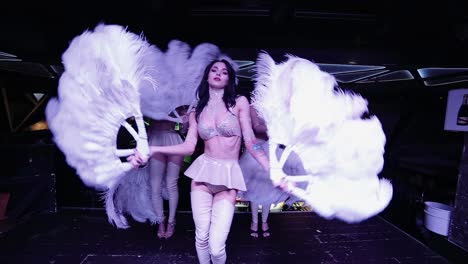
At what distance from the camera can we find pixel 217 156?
199 centimetres

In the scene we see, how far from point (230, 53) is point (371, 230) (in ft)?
9.92

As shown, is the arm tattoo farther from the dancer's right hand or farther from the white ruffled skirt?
the dancer's right hand

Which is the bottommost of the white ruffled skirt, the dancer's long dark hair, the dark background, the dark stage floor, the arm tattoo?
the dark stage floor

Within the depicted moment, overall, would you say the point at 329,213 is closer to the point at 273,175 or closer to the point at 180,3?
the point at 273,175

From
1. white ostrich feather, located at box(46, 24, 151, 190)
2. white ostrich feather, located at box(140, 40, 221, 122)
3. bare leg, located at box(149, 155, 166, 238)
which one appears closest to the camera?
white ostrich feather, located at box(46, 24, 151, 190)

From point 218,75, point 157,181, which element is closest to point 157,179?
point 157,181

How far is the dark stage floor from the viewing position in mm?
2711

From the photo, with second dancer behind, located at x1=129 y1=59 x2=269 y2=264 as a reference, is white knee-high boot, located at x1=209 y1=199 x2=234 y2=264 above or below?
below

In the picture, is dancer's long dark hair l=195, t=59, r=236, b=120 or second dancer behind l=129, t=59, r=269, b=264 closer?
second dancer behind l=129, t=59, r=269, b=264

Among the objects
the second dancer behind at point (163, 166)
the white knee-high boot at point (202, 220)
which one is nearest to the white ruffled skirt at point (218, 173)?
Answer: the white knee-high boot at point (202, 220)

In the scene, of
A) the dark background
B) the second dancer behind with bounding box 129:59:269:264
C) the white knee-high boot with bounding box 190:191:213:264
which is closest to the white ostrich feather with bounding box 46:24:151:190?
the second dancer behind with bounding box 129:59:269:264

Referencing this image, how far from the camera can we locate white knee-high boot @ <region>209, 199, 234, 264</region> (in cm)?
183

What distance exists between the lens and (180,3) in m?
3.28

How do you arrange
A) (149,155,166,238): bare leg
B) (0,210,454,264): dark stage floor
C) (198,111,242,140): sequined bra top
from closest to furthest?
(198,111,242,140): sequined bra top < (0,210,454,264): dark stage floor < (149,155,166,238): bare leg
